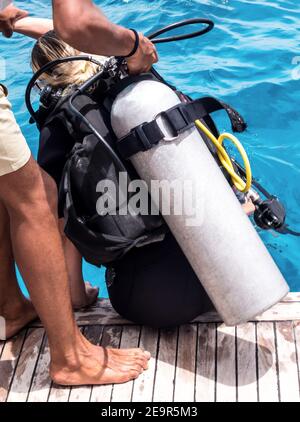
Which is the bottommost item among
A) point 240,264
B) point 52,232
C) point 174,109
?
point 240,264

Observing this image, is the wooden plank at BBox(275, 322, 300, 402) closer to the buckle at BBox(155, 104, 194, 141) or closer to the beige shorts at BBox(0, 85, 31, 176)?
the buckle at BBox(155, 104, 194, 141)

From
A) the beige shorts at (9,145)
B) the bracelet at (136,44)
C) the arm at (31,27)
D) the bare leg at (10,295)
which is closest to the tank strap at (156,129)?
the bracelet at (136,44)

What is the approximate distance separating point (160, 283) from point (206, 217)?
1.31ft

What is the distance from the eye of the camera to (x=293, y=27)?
6.03 meters

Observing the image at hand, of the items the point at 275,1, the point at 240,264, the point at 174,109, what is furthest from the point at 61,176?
the point at 275,1

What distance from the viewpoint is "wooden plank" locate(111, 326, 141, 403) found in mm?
2373

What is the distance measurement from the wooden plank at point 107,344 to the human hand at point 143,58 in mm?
1065

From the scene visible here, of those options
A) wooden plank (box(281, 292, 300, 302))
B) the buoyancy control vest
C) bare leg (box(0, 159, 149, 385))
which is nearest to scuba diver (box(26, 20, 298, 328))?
the buoyancy control vest

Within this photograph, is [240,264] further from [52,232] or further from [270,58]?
[270,58]

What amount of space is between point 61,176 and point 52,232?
0.32 metres

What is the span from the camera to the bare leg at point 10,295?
2.51 meters

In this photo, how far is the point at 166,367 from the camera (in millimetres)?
2475

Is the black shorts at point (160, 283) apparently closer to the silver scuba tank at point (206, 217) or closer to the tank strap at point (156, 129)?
the silver scuba tank at point (206, 217)

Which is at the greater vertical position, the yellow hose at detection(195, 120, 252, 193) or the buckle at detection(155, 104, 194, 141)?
the buckle at detection(155, 104, 194, 141)
